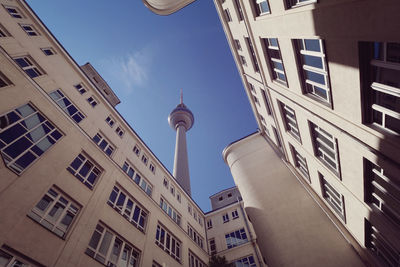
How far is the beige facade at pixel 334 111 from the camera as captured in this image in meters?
5.62

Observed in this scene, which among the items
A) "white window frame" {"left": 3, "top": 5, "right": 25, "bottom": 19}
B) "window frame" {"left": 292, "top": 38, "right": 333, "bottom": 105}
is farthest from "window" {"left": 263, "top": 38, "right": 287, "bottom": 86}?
"white window frame" {"left": 3, "top": 5, "right": 25, "bottom": 19}

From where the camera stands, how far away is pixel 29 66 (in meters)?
12.7

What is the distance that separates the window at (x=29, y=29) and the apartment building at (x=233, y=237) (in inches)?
993

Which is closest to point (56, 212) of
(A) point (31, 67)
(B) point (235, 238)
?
(A) point (31, 67)

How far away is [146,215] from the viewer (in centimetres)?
1664

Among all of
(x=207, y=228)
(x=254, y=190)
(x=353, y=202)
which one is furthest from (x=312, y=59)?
(x=207, y=228)

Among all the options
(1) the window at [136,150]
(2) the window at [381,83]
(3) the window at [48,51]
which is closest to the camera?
(2) the window at [381,83]

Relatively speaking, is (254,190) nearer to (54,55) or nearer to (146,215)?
(146,215)

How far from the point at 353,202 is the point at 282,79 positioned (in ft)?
24.3

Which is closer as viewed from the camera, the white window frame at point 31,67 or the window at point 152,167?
the white window frame at point 31,67

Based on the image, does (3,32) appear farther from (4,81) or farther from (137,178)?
(137,178)

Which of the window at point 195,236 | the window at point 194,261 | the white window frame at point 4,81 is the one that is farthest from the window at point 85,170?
the window at point 195,236

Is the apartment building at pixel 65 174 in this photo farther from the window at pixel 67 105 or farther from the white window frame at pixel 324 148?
the white window frame at pixel 324 148

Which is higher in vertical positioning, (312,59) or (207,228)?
(312,59)
